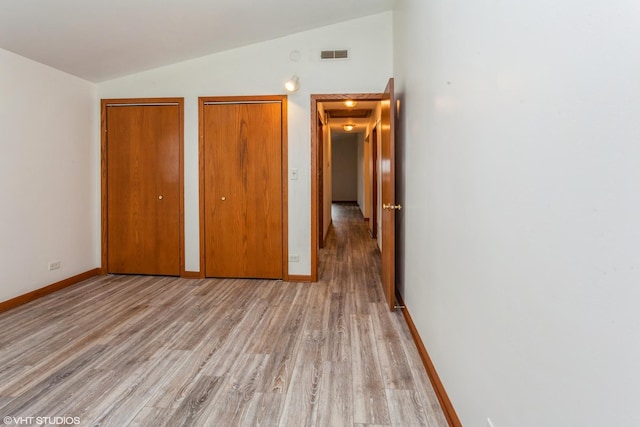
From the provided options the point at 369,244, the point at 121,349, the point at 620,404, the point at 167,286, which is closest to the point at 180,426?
the point at 121,349

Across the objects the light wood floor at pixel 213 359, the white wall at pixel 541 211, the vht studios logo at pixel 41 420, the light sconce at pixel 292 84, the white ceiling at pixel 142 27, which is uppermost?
the white ceiling at pixel 142 27

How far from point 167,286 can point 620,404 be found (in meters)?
3.77

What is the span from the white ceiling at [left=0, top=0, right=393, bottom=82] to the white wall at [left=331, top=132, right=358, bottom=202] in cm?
967

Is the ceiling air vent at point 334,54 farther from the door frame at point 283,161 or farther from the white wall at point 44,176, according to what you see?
the white wall at point 44,176

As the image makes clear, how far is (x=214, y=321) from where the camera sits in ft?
8.85

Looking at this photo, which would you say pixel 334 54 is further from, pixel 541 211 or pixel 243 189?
pixel 541 211

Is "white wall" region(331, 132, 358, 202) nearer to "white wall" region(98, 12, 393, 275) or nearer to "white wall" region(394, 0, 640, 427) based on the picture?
"white wall" region(98, 12, 393, 275)

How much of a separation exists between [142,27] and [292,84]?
1.44 meters

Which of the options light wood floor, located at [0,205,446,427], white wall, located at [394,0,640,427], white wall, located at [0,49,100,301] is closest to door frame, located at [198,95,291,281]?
light wood floor, located at [0,205,446,427]

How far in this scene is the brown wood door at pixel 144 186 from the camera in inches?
153

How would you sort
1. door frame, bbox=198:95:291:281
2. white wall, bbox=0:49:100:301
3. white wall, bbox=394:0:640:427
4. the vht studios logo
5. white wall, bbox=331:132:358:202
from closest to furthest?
white wall, bbox=394:0:640:427
the vht studios logo
white wall, bbox=0:49:100:301
door frame, bbox=198:95:291:281
white wall, bbox=331:132:358:202

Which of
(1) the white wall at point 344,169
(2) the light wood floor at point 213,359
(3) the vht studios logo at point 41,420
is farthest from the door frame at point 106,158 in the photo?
(1) the white wall at point 344,169

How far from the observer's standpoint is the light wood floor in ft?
5.34

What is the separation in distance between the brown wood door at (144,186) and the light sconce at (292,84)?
4.27 ft
